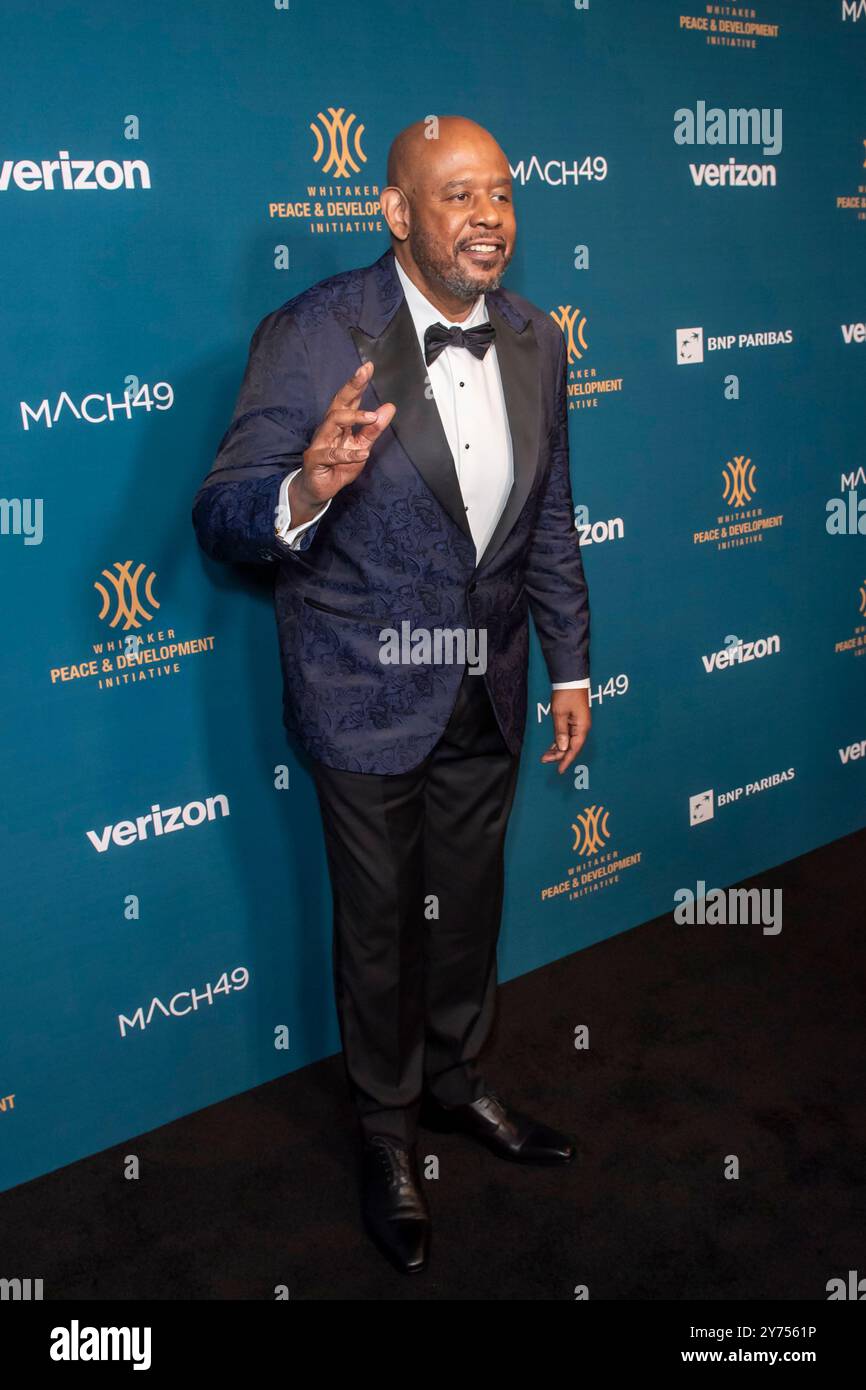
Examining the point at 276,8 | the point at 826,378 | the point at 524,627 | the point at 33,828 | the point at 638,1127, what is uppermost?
the point at 276,8

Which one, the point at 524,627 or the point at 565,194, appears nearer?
the point at 524,627

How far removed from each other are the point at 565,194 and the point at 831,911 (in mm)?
1985

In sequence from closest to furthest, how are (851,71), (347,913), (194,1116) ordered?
(347,913)
(194,1116)
(851,71)

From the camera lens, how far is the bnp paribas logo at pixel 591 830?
3.13 meters

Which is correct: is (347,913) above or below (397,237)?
below

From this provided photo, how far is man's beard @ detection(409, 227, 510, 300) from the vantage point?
1929 mm

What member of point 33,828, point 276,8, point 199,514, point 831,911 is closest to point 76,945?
point 33,828

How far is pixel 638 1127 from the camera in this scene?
2.51 metres

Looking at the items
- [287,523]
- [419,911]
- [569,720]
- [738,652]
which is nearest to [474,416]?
[287,523]

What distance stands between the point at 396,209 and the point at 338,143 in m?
0.48

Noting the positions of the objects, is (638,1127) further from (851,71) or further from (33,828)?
(851,71)

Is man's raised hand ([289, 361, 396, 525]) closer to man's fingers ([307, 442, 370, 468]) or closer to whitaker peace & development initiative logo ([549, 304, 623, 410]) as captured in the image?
man's fingers ([307, 442, 370, 468])

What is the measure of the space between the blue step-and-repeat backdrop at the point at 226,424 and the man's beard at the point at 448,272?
46cm

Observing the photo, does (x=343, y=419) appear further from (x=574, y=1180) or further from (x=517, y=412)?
(x=574, y=1180)
